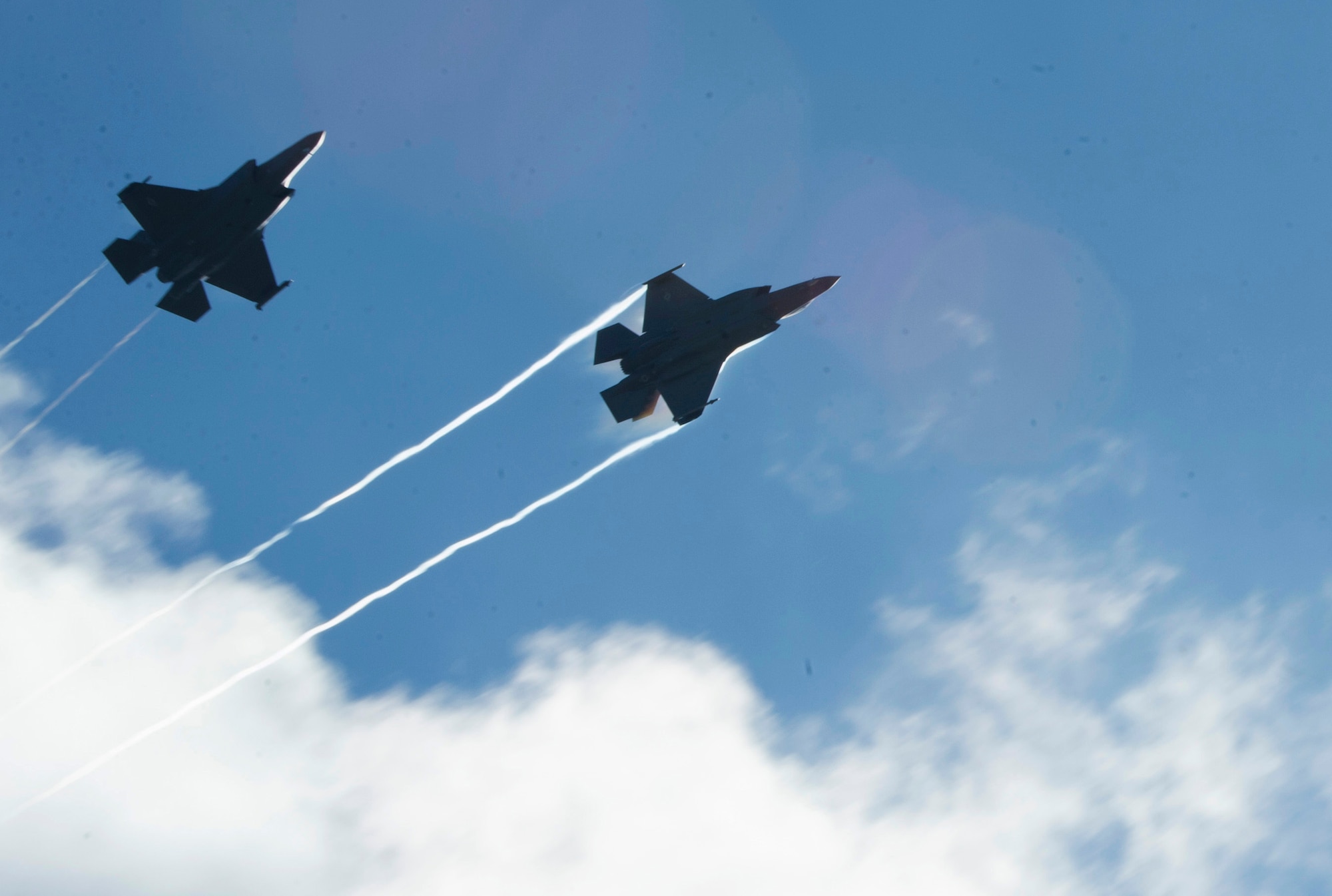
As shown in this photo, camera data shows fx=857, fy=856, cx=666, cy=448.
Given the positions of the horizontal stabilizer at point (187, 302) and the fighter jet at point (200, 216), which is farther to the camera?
the horizontal stabilizer at point (187, 302)

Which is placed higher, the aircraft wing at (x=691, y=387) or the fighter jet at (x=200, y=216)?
the fighter jet at (x=200, y=216)

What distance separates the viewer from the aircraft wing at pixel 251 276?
4797cm

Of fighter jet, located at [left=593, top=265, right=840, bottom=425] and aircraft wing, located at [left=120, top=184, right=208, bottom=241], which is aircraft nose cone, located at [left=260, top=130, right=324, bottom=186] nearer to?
aircraft wing, located at [left=120, top=184, right=208, bottom=241]

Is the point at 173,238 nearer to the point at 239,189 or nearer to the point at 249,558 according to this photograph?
the point at 239,189

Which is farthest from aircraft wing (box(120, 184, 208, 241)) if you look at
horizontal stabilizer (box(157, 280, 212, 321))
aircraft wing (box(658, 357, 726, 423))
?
aircraft wing (box(658, 357, 726, 423))

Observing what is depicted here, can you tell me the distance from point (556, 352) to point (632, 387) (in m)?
4.72

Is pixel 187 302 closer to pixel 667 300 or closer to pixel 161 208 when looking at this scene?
pixel 161 208

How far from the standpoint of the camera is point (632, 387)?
47688 millimetres

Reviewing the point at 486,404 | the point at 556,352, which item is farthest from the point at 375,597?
the point at 556,352

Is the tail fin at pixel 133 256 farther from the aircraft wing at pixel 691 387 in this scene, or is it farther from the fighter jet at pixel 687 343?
the aircraft wing at pixel 691 387

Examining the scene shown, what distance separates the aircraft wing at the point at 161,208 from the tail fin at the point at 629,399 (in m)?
23.7

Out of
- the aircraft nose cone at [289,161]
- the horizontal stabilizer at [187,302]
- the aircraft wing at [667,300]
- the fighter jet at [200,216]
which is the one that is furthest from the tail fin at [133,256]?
the aircraft wing at [667,300]

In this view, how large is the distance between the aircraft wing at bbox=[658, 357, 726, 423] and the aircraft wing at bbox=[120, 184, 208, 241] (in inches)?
1045

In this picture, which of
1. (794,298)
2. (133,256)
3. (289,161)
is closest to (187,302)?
(133,256)
